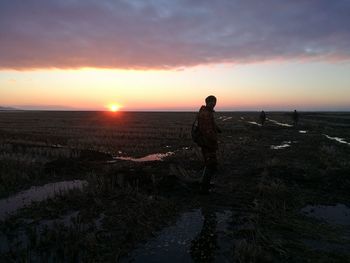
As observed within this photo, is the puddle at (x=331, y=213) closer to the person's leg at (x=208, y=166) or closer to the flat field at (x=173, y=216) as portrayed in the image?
the flat field at (x=173, y=216)

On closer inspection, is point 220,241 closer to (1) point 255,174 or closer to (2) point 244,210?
(2) point 244,210

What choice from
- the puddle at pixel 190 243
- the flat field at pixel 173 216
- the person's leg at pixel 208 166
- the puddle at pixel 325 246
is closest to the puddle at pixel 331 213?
the flat field at pixel 173 216

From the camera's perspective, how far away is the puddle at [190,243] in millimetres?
6184

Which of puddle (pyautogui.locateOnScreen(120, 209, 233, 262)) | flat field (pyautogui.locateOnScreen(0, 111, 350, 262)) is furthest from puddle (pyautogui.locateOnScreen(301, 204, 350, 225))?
puddle (pyautogui.locateOnScreen(120, 209, 233, 262))

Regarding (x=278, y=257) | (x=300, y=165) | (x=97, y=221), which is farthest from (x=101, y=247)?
(x=300, y=165)

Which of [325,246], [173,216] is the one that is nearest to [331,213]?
[325,246]

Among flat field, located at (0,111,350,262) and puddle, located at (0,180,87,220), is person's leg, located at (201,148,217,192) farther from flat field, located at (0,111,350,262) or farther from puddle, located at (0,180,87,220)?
puddle, located at (0,180,87,220)

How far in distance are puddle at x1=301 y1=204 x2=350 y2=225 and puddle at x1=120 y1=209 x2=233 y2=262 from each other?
7.19 ft

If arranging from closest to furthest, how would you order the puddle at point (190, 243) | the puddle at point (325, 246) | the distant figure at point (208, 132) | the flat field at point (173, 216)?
the puddle at point (190, 243) → the flat field at point (173, 216) → the puddle at point (325, 246) → the distant figure at point (208, 132)

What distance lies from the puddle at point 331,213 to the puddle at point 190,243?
219 centimetres

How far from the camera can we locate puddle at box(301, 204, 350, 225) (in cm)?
848

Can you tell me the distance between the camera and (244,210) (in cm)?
891

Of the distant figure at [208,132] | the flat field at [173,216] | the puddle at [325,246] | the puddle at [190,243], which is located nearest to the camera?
the puddle at [190,243]

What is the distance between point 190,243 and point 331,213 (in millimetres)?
4120
